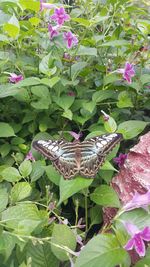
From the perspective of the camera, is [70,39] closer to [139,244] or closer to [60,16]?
[60,16]

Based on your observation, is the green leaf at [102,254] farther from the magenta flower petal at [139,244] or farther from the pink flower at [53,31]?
the pink flower at [53,31]

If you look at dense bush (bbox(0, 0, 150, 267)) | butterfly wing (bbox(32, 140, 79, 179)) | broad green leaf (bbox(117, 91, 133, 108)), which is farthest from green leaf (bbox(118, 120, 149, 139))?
butterfly wing (bbox(32, 140, 79, 179))

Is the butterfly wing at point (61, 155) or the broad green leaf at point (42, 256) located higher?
the butterfly wing at point (61, 155)

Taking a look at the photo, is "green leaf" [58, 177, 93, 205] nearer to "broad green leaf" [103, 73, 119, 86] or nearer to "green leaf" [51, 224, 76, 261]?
"green leaf" [51, 224, 76, 261]

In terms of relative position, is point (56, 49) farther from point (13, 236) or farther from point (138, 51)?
point (13, 236)

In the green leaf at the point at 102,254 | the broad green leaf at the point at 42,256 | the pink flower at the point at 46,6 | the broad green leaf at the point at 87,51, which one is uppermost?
the pink flower at the point at 46,6

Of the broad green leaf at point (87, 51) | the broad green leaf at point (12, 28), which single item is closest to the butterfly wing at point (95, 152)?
the broad green leaf at point (87, 51)

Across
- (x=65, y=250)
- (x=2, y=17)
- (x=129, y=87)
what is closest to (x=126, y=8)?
(x=129, y=87)

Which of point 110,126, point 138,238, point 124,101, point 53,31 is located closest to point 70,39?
point 53,31

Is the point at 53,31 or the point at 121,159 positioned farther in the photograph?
the point at 53,31
